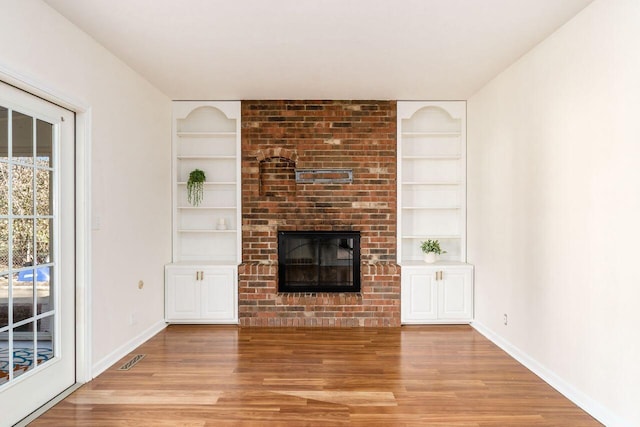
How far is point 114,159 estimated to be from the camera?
338 centimetres

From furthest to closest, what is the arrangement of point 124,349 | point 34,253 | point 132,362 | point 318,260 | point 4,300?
point 318,260 → point 124,349 → point 132,362 → point 34,253 → point 4,300

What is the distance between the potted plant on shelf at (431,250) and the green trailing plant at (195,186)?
273 cm

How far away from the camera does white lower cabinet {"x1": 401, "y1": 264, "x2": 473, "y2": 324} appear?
445 cm

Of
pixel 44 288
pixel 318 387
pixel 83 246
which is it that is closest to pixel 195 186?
pixel 83 246

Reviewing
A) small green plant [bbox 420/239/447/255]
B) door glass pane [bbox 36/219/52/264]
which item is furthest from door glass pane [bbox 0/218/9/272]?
small green plant [bbox 420/239/447/255]

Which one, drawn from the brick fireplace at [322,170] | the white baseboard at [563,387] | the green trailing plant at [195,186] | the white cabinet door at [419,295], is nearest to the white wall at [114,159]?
the green trailing plant at [195,186]

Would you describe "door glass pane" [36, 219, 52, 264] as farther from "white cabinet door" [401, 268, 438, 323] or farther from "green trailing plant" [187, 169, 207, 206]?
"white cabinet door" [401, 268, 438, 323]

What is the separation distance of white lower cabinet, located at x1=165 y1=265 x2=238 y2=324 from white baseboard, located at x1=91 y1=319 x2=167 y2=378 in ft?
0.80

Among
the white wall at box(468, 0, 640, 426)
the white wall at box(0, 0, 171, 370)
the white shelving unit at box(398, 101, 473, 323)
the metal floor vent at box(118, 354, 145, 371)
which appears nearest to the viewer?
the white wall at box(468, 0, 640, 426)

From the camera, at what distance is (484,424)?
2.38 metres

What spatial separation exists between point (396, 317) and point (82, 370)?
120 inches

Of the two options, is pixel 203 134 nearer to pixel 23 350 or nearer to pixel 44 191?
pixel 44 191

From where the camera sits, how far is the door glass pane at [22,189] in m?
2.38

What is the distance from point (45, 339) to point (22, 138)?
4.34ft
